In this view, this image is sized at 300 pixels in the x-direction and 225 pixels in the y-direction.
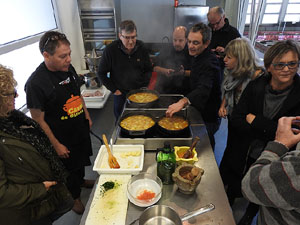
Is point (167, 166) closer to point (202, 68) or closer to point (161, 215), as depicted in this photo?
point (161, 215)

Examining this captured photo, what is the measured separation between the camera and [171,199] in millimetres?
1146

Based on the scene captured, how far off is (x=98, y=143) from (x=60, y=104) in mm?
1666

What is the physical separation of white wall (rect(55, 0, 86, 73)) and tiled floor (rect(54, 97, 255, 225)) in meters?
1.04

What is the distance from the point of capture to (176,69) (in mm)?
2672

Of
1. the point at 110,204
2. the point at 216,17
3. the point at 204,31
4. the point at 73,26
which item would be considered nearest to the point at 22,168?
the point at 110,204

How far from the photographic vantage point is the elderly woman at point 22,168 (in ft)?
3.51

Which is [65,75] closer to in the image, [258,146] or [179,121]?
[179,121]

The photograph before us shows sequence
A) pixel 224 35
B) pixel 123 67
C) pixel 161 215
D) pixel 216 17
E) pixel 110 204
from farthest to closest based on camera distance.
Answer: pixel 224 35 < pixel 216 17 < pixel 123 67 < pixel 110 204 < pixel 161 215

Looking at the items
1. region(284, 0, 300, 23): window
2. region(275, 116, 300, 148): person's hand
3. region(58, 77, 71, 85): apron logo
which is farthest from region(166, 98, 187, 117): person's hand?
region(284, 0, 300, 23): window

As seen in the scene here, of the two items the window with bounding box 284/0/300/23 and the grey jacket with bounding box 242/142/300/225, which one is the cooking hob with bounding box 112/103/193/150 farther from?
the window with bounding box 284/0/300/23

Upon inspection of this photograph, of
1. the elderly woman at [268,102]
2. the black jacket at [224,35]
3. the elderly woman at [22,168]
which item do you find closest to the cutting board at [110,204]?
the elderly woman at [22,168]

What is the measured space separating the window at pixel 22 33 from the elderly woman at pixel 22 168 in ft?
3.96

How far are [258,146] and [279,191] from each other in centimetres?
88

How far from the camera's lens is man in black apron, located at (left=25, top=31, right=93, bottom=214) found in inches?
62.3
